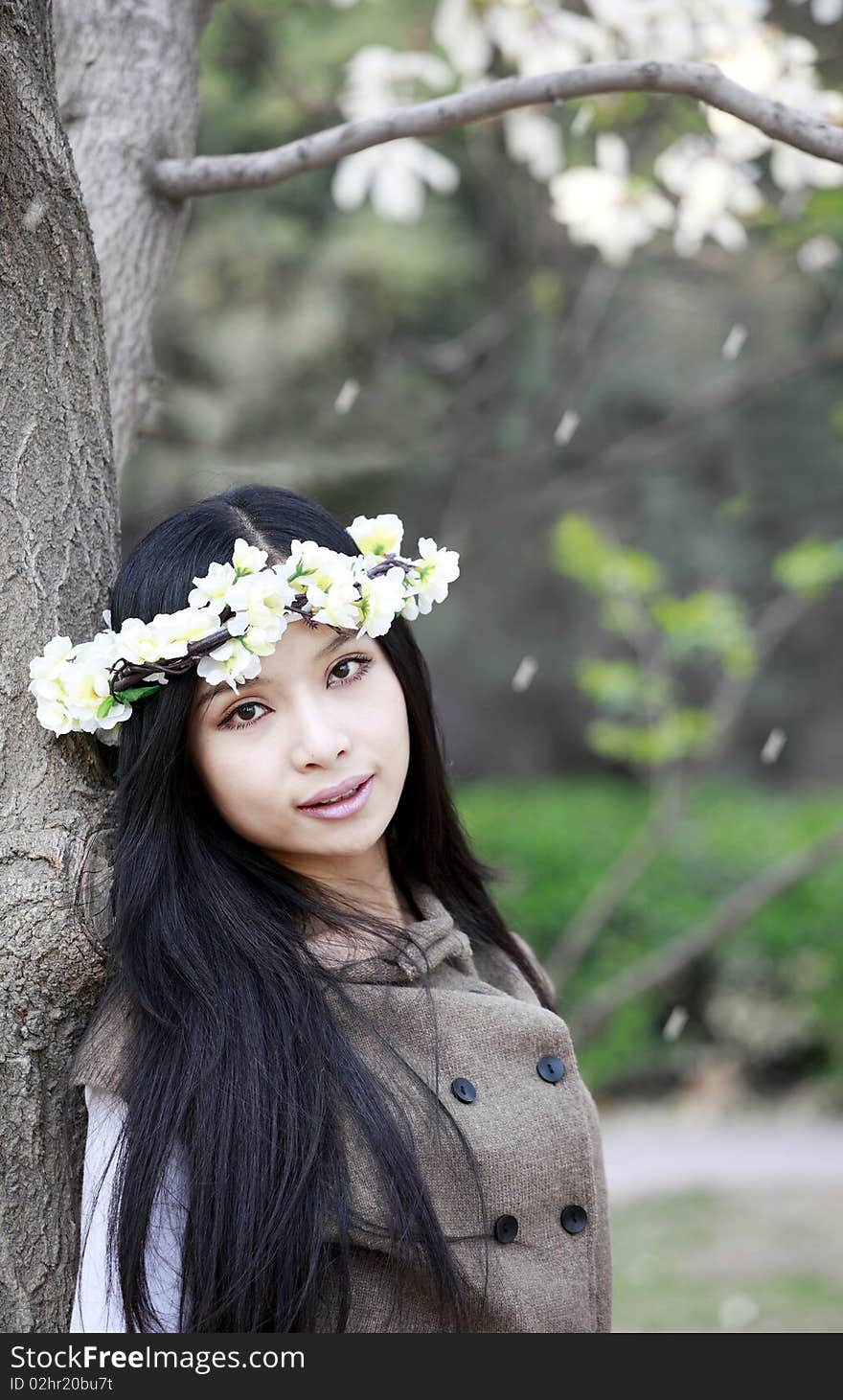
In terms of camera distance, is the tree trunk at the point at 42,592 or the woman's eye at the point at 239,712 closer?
the tree trunk at the point at 42,592

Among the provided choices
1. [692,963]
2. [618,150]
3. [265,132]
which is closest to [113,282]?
[618,150]

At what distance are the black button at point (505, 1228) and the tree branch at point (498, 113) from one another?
1.41m

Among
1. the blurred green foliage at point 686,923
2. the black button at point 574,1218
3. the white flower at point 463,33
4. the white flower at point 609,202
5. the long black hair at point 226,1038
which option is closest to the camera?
the long black hair at point 226,1038

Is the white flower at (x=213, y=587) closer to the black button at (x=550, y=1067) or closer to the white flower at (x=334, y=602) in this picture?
the white flower at (x=334, y=602)

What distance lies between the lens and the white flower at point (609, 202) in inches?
141

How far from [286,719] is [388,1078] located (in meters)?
0.46

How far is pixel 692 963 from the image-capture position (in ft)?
23.0

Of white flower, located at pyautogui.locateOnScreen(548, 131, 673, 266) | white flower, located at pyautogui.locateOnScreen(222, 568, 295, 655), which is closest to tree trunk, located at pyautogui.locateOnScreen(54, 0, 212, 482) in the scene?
white flower, located at pyautogui.locateOnScreen(222, 568, 295, 655)

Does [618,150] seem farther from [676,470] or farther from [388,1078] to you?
[676,470]

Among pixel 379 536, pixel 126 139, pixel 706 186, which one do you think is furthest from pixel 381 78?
pixel 379 536

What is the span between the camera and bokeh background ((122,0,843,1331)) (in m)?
4.58

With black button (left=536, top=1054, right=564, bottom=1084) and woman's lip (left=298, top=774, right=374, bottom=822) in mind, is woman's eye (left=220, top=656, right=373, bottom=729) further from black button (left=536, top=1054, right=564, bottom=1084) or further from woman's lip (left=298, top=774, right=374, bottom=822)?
black button (left=536, top=1054, right=564, bottom=1084)

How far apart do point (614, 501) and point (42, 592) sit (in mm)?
9410

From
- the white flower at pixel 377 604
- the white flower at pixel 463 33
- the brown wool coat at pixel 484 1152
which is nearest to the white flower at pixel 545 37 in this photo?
the white flower at pixel 463 33
